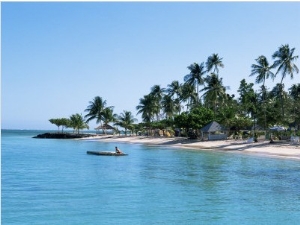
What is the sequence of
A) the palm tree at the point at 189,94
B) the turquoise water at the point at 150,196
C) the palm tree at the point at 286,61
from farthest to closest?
the palm tree at the point at 189,94 → the palm tree at the point at 286,61 → the turquoise water at the point at 150,196

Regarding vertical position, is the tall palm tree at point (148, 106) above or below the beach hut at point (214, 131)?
above

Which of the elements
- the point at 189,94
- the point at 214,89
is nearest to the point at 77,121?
the point at 189,94

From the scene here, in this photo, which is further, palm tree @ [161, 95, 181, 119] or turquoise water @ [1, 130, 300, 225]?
palm tree @ [161, 95, 181, 119]

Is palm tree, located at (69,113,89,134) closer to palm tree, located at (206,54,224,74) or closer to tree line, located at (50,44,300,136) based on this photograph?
tree line, located at (50,44,300,136)

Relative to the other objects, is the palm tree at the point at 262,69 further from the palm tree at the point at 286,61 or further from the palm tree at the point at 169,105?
the palm tree at the point at 169,105

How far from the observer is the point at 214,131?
2174 inches

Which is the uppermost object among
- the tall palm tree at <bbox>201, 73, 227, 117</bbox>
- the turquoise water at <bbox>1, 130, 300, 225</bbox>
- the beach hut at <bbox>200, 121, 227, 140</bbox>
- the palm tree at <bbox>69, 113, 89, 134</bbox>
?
the tall palm tree at <bbox>201, 73, 227, 117</bbox>

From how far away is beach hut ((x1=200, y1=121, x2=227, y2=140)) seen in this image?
179ft

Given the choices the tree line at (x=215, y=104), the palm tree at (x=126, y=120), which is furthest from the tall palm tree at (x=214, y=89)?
the palm tree at (x=126, y=120)

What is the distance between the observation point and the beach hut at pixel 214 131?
54428 millimetres

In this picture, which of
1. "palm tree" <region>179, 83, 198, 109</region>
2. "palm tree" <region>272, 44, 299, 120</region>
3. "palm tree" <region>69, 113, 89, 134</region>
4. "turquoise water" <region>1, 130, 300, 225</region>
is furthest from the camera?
"palm tree" <region>69, 113, 89, 134</region>

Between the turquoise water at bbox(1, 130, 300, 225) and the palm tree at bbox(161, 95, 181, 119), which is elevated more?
the palm tree at bbox(161, 95, 181, 119)

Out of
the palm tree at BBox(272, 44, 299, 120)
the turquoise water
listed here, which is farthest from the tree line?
the turquoise water

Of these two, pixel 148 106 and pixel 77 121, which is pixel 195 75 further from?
pixel 77 121
